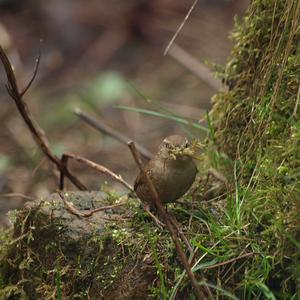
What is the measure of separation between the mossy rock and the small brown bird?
270 millimetres

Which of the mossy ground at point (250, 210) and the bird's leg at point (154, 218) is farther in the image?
the bird's leg at point (154, 218)

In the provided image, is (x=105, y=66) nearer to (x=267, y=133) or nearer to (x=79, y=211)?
(x=79, y=211)

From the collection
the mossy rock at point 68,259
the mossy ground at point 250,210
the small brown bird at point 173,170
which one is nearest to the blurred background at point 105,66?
the mossy ground at point 250,210

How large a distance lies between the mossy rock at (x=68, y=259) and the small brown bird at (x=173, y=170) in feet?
0.89

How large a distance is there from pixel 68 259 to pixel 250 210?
89 cm

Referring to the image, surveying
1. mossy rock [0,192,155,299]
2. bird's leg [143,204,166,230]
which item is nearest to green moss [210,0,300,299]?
bird's leg [143,204,166,230]

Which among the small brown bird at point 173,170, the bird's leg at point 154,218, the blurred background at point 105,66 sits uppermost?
the small brown bird at point 173,170

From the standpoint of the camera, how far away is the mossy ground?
3.21 m

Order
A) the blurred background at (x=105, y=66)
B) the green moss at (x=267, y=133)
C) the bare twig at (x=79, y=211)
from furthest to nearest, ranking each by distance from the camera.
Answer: the blurred background at (x=105, y=66) < the bare twig at (x=79, y=211) < the green moss at (x=267, y=133)

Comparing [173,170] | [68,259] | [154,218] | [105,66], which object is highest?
[173,170]

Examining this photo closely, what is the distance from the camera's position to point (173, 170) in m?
3.51

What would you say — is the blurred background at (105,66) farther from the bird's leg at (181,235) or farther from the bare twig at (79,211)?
the bird's leg at (181,235)

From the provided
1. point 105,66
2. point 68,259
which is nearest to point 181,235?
point 68,259

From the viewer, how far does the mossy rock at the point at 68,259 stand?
3.42 metres
